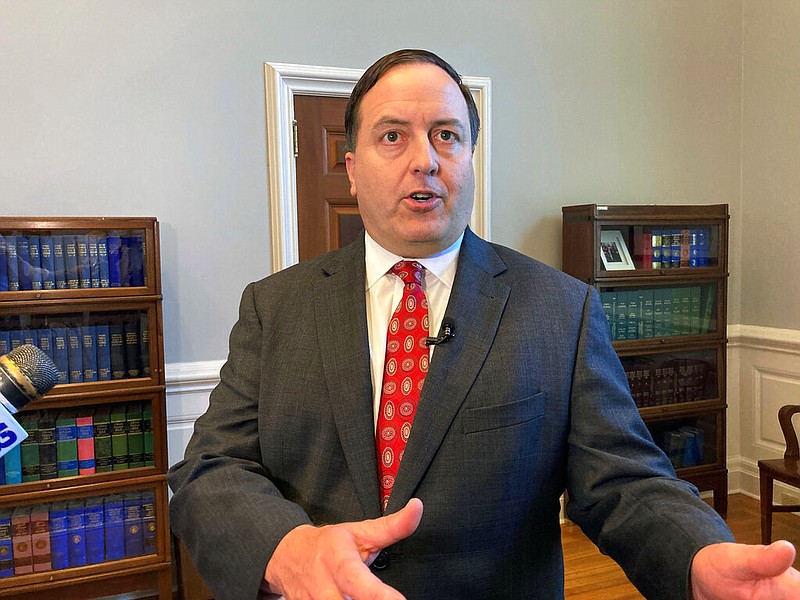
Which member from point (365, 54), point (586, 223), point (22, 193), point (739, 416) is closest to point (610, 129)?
point (586, 223)

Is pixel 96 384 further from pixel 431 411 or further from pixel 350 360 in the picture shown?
pixel 431 411

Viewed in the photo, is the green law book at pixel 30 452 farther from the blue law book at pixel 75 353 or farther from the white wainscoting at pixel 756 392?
the white wainscoting at pixel 756 392

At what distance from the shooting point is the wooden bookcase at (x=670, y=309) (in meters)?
3.33

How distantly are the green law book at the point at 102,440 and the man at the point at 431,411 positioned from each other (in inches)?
60.6

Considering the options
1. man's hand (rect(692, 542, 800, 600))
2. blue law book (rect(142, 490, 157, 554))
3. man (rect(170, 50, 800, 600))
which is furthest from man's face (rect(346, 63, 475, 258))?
blue law book (rect(142, 490, 157, 554))

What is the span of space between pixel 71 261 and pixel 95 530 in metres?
1.05

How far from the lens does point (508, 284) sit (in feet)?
4.21

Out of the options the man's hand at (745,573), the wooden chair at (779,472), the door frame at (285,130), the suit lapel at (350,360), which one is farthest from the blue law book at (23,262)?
the wooden chair at (779,472)

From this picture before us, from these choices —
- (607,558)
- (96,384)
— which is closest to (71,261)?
(96,384)

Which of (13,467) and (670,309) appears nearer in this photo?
(13,467)

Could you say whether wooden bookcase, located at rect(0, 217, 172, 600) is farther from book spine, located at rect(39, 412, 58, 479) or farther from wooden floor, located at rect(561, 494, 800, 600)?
wooden floor, located at rect(561, 494, 800, 600)

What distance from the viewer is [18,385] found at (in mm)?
860

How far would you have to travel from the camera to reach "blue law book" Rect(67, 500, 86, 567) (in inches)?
100

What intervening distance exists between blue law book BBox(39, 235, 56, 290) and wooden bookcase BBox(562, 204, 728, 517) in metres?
2.35
